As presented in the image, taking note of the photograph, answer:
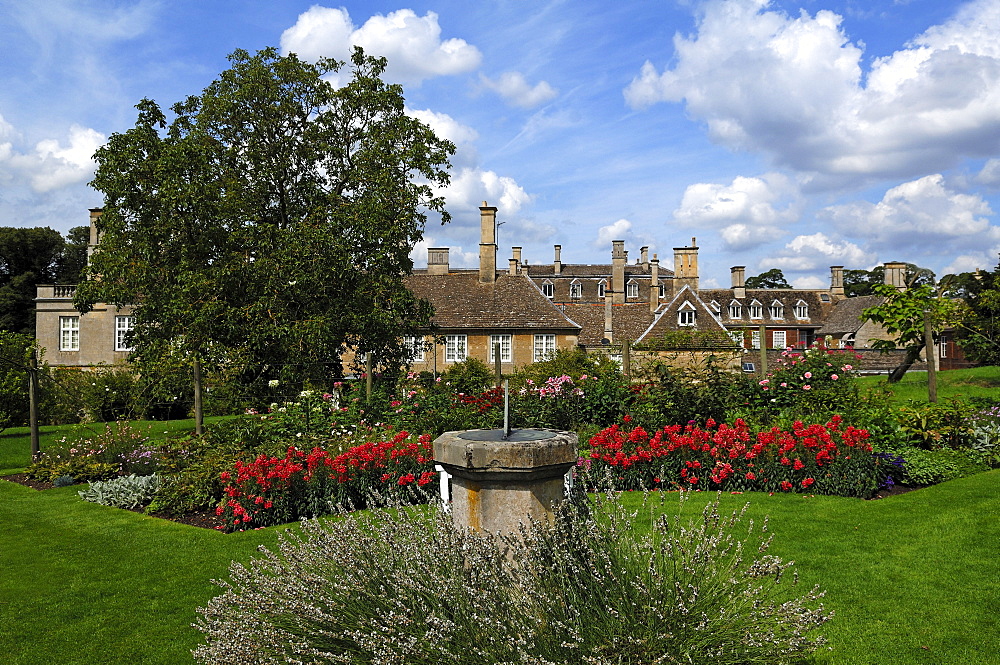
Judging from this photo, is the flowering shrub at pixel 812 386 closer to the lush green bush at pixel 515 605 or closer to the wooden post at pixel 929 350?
the wooden post at pixel 929 350

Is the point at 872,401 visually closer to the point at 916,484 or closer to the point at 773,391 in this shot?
the point at 773,391

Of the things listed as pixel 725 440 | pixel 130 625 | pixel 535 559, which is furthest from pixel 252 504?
pixel 725 440

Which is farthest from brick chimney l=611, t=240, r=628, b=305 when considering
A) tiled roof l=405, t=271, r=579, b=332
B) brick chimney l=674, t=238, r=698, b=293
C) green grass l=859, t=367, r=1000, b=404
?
green grass l=859, t=367, r=1000, b=404

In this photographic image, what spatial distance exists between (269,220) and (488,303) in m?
18.8

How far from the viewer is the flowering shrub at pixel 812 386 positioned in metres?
10.9

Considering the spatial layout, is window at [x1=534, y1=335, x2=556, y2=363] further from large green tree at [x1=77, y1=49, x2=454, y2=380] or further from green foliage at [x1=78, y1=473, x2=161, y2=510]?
green foliage at [x1=78, y1=473, x2=161, y2=510]

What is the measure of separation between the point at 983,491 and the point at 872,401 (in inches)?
131

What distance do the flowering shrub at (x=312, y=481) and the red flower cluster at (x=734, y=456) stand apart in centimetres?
269

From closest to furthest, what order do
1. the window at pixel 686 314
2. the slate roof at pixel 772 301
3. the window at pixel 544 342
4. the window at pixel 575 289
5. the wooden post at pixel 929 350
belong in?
the wooden post at pixel 929 350, the window at pixel 544 342, the window at pixel 686 314, the slate roof at pixel 772 301, the window at pixel 575 289

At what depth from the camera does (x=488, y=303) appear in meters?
35.8

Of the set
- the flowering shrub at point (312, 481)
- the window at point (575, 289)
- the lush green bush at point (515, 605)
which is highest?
the window at point (575, 289)

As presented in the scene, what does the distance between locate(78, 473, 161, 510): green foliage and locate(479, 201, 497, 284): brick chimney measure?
2762 centimetres

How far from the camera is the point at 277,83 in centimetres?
1736

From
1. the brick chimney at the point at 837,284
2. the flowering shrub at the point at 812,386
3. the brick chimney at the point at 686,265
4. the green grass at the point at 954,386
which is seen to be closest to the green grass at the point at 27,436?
the flowering shrub at the point at 812,386
